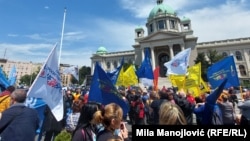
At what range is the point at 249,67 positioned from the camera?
56.9 metres

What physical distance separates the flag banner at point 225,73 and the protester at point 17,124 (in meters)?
6.31

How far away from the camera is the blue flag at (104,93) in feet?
15.6

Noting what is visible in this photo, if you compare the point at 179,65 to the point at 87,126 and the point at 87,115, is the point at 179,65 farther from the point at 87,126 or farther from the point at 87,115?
the point at 87,126

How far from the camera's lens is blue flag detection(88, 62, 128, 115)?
4763 mm

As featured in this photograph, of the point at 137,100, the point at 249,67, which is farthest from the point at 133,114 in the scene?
the point at 249,67

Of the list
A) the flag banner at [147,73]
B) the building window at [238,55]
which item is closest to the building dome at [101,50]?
the building window at [238,55]

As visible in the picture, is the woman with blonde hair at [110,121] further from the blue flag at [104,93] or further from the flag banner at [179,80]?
the flag banner at [179,80]

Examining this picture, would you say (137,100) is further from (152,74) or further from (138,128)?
(138,128)

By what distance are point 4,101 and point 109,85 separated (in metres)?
2.75

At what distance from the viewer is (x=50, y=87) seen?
4633mm

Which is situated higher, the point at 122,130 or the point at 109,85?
the point at 109,85

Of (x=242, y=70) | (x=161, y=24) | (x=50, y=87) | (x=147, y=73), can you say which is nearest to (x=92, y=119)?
(x=50, y=87)

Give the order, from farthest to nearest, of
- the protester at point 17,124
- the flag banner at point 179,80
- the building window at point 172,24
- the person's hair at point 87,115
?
the building window at point 172,24 → the flag banner at point 179,80 → the protester at point 17,124 → the person's hair at point 87,115

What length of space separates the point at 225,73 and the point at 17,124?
22.1ft
